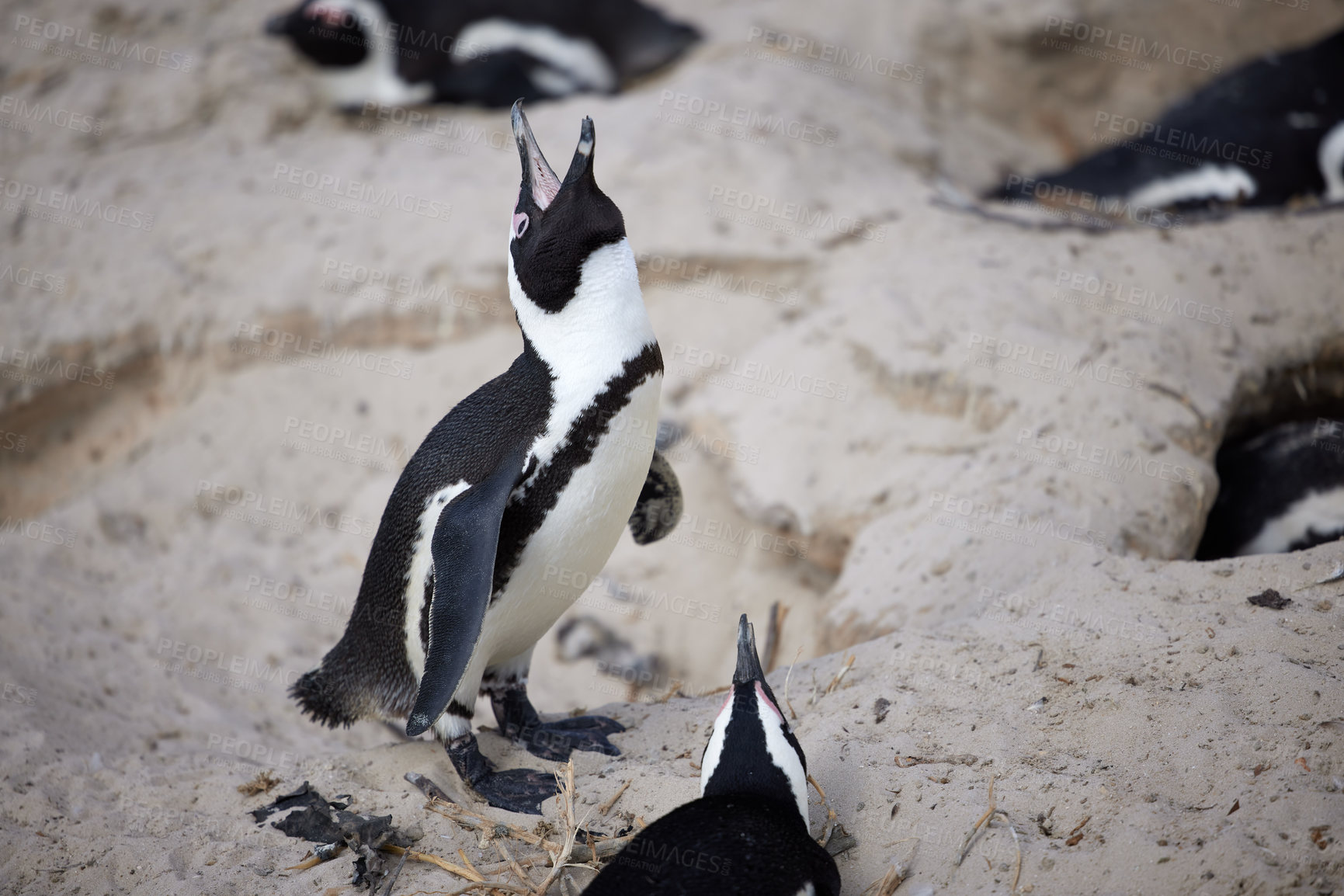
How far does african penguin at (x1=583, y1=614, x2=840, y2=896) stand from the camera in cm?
175

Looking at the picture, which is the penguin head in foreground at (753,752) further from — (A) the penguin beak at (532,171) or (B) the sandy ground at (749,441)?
(A) the penguin beak at (532,171)

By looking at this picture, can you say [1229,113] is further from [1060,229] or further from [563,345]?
[563,345]

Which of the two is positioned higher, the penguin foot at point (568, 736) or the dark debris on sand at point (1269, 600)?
the dark debris on sand at point (1269, 600)

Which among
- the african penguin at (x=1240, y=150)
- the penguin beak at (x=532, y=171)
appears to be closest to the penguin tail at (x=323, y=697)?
the penguin beak at (x=532, y=171)

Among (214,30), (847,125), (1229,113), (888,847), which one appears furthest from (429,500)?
(214,30)

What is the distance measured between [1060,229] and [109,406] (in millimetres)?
4852

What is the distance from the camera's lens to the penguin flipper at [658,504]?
2906 mm

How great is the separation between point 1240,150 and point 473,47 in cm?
449

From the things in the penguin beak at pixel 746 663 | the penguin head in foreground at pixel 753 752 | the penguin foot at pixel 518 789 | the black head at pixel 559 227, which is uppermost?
the black head at pixel 559 227

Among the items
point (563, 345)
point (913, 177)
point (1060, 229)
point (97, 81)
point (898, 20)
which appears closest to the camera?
point (563, 345)

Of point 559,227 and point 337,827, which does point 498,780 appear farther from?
point 559,227

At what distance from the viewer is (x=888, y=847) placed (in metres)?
2.02

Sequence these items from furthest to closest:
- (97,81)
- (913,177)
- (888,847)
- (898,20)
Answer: (898,20), (97,81), (913,177), (888,847)

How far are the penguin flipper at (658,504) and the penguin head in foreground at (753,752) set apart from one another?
0.88m
